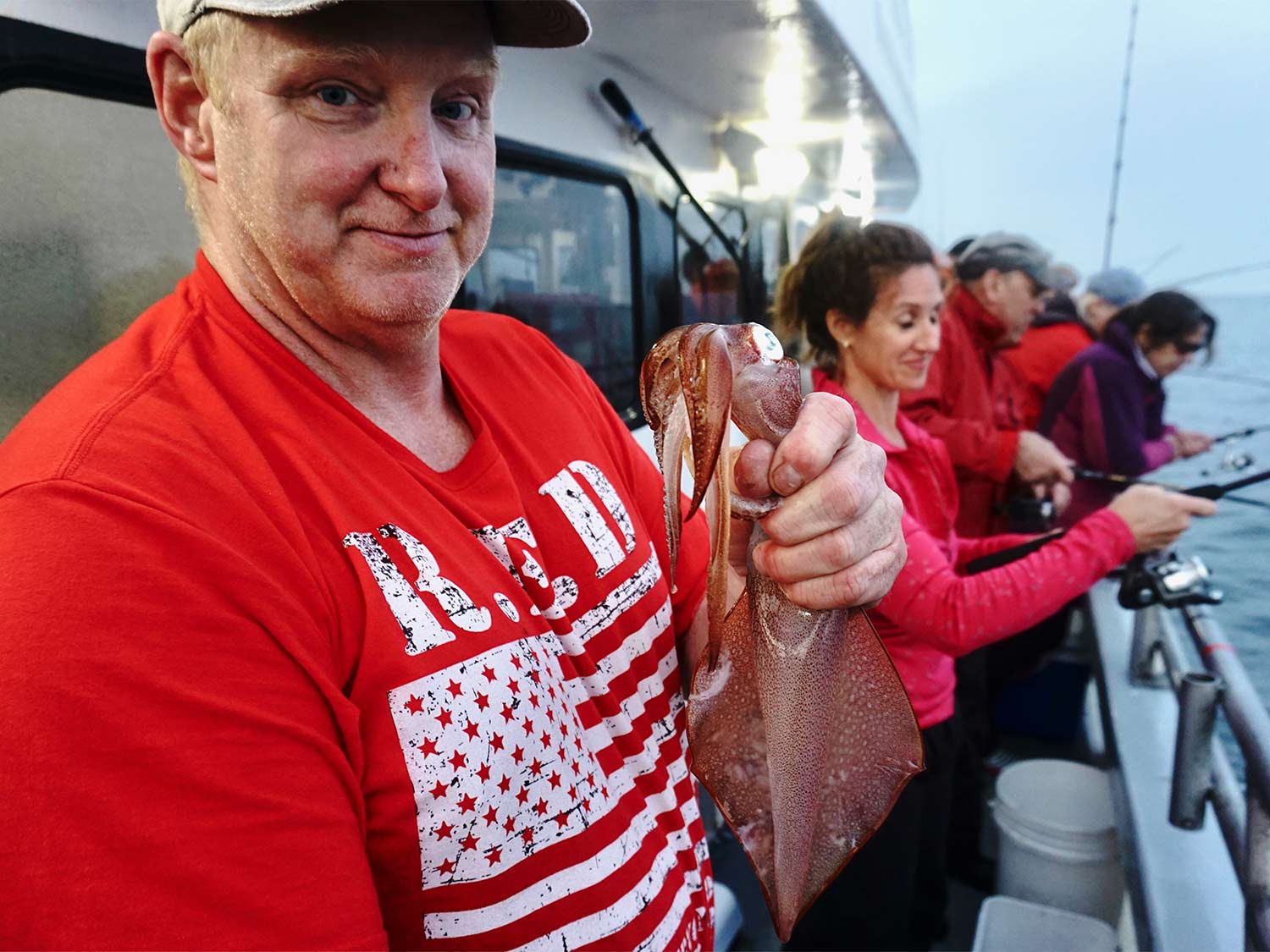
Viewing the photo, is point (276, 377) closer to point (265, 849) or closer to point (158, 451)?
point (158, 451)

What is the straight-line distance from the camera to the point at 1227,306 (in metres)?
59.9

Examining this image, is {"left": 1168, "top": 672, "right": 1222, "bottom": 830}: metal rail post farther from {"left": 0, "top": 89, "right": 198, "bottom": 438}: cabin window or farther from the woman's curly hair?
{"left": 0, "top": 89, "right": 198, "bottom": 438}: cabin window

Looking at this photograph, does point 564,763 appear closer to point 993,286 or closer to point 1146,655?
point 1146,655

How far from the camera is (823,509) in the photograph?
986mm

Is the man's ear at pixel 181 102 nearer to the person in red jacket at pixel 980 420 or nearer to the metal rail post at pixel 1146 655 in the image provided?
the person in red jacket at pixel 980 420

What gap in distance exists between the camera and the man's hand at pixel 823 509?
3.18ft

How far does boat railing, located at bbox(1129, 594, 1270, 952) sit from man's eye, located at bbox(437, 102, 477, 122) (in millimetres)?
1956

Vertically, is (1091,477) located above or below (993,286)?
below

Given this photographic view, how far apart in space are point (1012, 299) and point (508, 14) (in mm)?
3834

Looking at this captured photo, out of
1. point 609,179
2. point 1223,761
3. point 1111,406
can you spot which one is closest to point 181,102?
point 609,179

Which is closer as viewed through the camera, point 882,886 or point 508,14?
point 508,14

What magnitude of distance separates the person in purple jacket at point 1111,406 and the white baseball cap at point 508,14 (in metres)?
3.92

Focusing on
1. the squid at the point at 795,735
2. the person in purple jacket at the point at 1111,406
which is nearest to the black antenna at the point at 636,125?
the person in purple jacket at the point at 1111,406

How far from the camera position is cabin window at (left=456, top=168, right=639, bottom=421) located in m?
3.07
